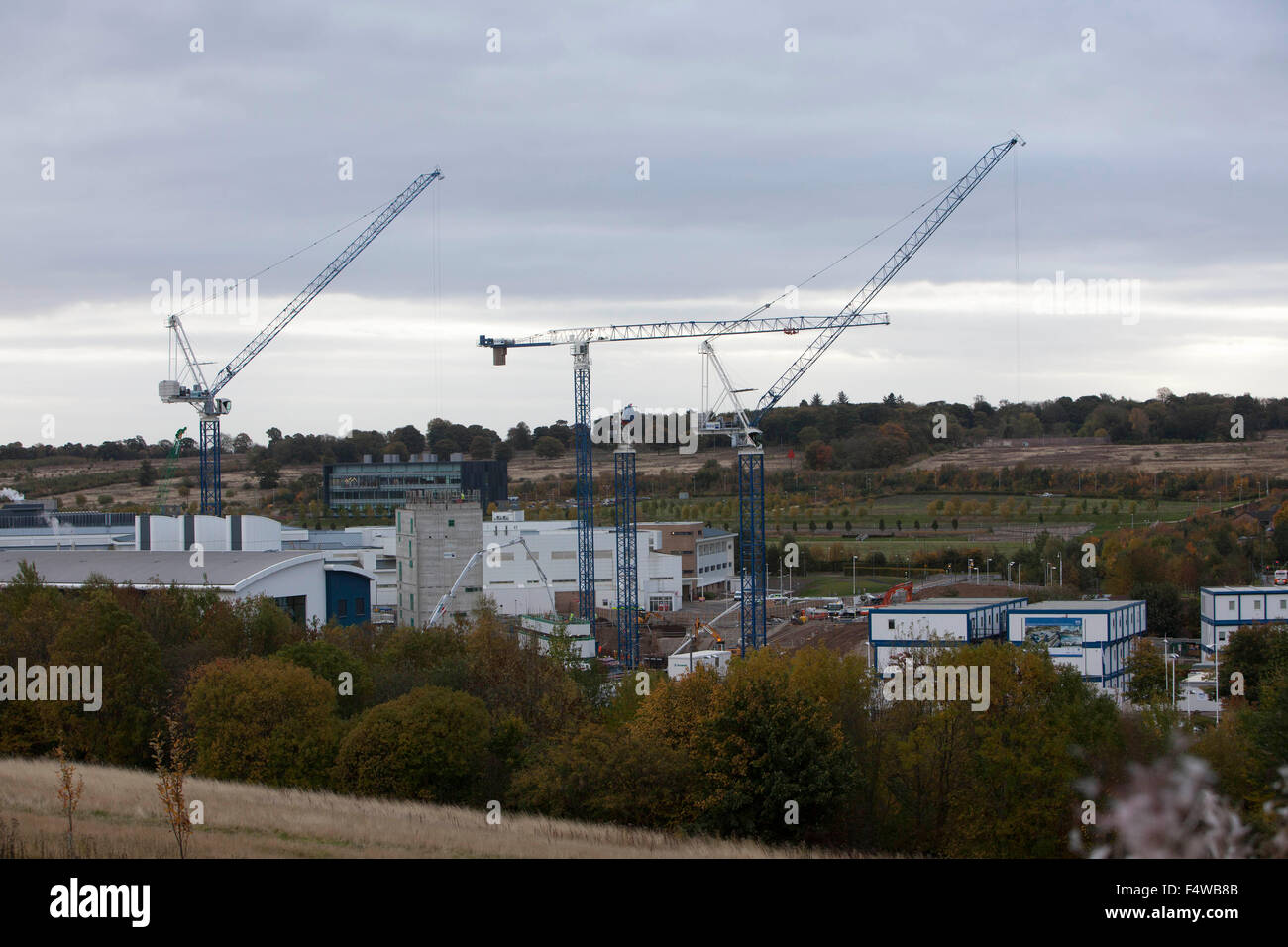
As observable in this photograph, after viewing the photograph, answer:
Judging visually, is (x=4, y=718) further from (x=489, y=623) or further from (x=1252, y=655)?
(x=1252, y=655)

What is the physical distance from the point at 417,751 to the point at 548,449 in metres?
127

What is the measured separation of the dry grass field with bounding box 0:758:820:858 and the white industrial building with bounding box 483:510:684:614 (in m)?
37.4

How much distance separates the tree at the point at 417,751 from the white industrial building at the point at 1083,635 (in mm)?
17908

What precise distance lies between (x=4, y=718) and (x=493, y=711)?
30.2ft

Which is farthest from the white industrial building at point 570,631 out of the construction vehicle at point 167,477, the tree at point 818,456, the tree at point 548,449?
the tree at point 548,449

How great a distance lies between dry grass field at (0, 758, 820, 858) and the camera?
1188cm

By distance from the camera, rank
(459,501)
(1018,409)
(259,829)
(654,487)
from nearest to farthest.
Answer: (259,829)
(459,501)
(654,487)
(1018,409)

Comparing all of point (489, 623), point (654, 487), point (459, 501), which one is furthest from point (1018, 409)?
point (489, 623)

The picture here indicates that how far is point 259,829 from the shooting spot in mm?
13625

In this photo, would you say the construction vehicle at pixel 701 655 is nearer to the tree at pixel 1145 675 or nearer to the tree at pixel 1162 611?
the tree at pixel 1145 675

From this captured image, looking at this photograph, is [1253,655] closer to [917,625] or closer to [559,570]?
[917,625]

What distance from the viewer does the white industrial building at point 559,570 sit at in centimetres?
5659
